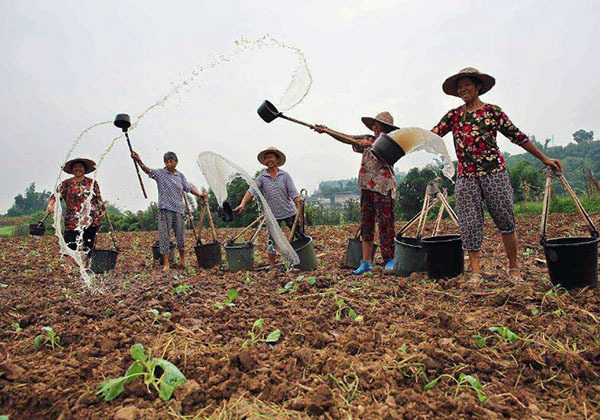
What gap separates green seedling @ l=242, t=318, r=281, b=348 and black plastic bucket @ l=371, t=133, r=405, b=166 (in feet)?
4.74

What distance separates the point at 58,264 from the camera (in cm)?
707

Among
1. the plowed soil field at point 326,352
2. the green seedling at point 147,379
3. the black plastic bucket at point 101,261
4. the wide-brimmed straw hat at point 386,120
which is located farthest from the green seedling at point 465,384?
the black plastic bucket at point 101,261

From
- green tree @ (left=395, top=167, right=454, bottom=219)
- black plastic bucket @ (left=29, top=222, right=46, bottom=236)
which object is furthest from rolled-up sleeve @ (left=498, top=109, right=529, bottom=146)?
green tree @ (left=395, top=167, right=454, bottom=219)

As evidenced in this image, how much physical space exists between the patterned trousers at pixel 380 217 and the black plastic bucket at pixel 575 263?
4.98ft

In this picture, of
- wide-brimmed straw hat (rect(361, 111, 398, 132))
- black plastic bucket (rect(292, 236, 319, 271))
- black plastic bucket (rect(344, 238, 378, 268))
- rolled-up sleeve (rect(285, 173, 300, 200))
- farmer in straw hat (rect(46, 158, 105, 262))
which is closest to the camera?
wide-brimmed straw hat (rect(361, 111, 398, 132))

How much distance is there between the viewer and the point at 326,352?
2061mm

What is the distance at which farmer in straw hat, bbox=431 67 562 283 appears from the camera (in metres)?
3.21

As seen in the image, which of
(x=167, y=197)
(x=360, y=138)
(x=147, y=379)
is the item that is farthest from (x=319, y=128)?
(x=147, y=379)

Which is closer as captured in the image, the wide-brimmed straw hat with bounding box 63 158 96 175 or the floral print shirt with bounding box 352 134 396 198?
the floral print shirt with bounding box 352 134 396 198

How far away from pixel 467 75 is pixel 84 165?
15.5 ft

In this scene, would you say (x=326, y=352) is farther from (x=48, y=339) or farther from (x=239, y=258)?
(x=239, y=258)

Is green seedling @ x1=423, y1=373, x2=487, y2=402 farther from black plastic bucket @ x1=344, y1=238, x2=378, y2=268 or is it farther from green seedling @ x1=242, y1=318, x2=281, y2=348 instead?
black plastic bucket @ x1=344, y1=238, x2=378, y2=268

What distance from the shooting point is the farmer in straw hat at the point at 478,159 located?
126 inches

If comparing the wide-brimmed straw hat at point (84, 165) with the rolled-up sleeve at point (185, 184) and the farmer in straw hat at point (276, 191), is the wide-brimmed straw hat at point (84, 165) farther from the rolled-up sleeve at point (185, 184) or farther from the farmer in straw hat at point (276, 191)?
the farmer in straw hat at point (276, 191)
